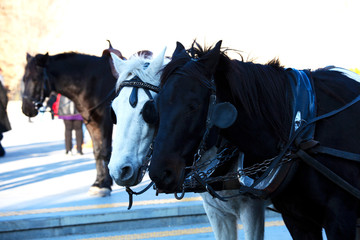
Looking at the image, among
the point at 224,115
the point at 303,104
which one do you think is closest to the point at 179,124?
the point at 224,115

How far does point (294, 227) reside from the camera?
8.25ft

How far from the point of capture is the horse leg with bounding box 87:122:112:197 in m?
6.15

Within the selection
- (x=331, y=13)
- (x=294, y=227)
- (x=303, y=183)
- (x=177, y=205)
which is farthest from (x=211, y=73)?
(x=331, y=13)

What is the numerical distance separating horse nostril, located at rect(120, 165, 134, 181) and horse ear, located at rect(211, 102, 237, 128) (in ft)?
2.70

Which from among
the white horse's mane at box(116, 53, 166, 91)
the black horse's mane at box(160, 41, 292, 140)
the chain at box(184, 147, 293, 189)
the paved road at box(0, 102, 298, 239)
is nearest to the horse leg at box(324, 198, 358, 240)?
the chain at box(184, 147, 293, 189)

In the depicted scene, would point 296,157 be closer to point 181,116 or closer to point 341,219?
point 341,219

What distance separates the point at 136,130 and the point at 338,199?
4.15 feet

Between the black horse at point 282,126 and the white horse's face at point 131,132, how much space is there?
53 cm

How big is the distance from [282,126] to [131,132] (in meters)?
1.00

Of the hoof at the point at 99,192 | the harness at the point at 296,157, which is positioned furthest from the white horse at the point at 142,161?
the hoof at the point at 99,192

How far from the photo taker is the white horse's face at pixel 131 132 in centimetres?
271

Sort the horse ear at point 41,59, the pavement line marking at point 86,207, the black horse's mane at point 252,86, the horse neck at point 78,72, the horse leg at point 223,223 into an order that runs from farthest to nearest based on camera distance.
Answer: the horse neck at point 78,72, the horse ear at point 41,59, the pavement line marking at point 86,207, the horse leg at point 223,223, the black horse's mane at point 252,86

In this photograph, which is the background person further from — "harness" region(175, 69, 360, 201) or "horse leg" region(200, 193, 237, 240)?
"harness" region(175, 69, 360, 201)

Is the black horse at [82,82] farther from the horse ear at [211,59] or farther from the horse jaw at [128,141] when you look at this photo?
the horse ear at [211,59]
